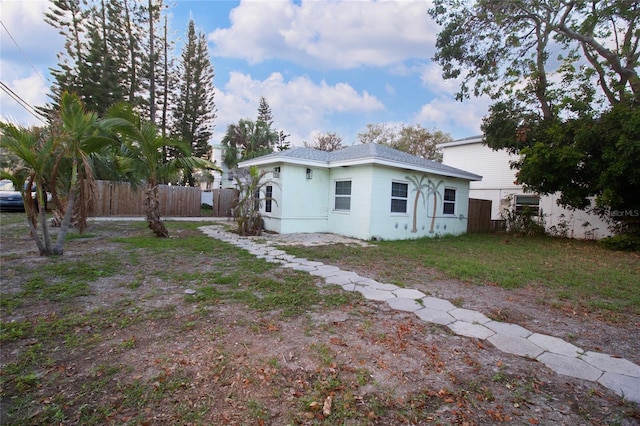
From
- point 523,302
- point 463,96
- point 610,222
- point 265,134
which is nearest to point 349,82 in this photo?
point 463,96

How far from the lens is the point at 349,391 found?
2.03 m

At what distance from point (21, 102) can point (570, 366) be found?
52.7ft

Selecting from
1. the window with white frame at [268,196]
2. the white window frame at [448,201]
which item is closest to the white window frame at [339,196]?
the window with white frame at [268,196]

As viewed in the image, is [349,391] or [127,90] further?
[127,90]

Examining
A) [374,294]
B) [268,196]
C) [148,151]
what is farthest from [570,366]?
[268,196]

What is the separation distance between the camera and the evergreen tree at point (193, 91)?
22.5 meters

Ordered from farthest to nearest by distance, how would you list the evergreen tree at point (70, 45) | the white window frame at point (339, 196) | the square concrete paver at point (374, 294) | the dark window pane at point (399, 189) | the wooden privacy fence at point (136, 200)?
the evergreen tree at point (70, 45) → the wooden privacy fence at point (136, 200) → the white window frame at point (339, 196) → the dark window pane at point (399, 189) → the square concrete paver at point (374, 294)

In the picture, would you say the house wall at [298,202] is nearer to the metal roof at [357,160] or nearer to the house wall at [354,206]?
the house wall at [354,206]

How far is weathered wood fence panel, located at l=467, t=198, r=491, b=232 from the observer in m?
12.6

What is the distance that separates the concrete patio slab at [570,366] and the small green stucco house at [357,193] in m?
6.51

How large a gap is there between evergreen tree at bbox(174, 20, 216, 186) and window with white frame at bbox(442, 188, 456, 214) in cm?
1826

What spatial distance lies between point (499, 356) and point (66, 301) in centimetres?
461

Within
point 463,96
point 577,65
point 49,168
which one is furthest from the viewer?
point 463,96

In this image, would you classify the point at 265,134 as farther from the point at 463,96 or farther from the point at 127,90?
the point at 463,96
